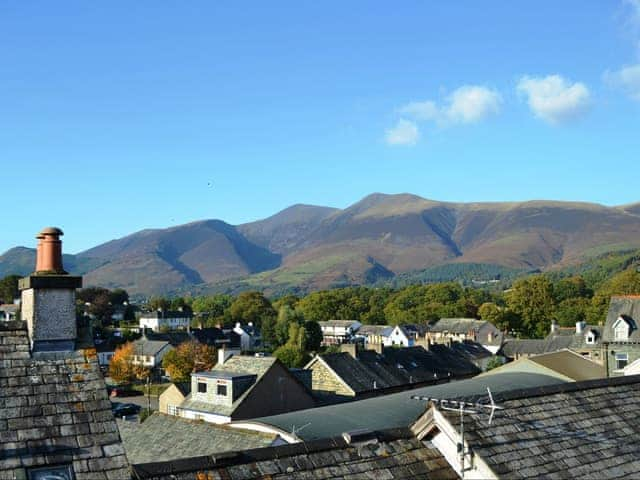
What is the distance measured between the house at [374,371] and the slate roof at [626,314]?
604 inches

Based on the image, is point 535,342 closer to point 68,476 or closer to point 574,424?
point 574,424

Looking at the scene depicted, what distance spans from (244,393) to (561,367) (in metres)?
20.7

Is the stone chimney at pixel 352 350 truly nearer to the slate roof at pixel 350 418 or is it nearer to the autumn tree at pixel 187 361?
the autumn tree at pixel 187 361

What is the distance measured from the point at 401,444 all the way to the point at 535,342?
77665 millimetres

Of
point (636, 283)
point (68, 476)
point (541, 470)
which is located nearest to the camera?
point (68, 476)

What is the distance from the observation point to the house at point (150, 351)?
85812 mm

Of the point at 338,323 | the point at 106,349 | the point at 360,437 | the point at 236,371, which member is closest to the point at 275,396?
the point at 236,371

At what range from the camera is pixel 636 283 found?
383ft

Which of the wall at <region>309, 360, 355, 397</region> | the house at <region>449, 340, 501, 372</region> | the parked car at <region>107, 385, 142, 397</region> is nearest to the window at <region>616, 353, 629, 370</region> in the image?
the wall at <region>309, 360, 355, 397</region>

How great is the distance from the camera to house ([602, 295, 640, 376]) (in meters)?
42.1

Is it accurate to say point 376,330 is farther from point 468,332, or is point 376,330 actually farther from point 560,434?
point 560,434

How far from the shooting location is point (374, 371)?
5012 cm

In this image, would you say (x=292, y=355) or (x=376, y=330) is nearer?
(x=292, y=355)

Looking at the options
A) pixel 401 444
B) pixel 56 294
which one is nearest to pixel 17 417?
pixel 56 294
